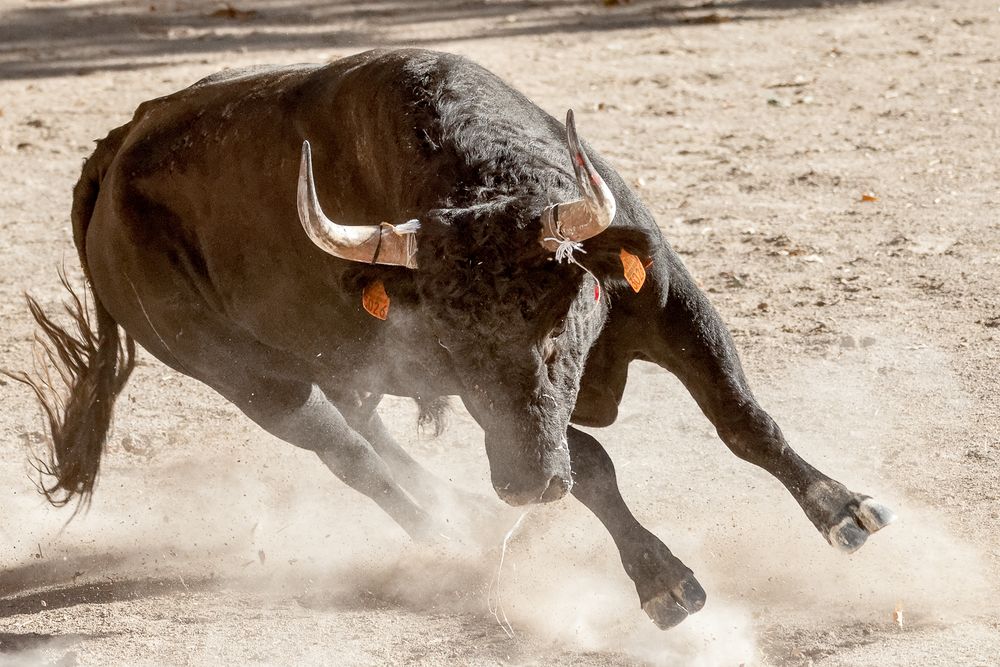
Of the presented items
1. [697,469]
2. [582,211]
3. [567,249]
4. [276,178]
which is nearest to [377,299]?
[567,249]

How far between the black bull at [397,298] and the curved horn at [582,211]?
0.09 m

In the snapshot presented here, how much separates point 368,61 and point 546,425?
5.59 feet

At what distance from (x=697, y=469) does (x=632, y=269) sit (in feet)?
5.79

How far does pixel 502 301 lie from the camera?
13.0 ft

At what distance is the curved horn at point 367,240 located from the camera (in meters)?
3.84

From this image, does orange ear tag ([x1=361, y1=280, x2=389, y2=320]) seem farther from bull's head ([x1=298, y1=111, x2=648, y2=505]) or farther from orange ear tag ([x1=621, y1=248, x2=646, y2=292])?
orange ear tag ([x1=621, y1=248, x2=646, y2=292])

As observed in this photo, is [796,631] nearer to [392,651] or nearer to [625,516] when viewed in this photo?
[625,516]

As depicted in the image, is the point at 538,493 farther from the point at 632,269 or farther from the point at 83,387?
the point at 83,387

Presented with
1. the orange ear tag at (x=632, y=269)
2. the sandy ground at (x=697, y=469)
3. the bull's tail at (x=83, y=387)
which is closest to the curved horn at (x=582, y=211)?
the orange ear tag at (x=632, y=269)

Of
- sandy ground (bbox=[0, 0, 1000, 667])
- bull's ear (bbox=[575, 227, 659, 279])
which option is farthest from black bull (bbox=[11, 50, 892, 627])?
sandy ground (bbox=[0, 0, 1000, 667])

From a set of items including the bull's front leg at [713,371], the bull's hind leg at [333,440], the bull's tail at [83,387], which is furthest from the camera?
the bull's tail at [83,387]

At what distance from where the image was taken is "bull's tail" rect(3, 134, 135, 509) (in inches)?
231

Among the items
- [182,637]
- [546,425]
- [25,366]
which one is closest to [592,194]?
[546,425]

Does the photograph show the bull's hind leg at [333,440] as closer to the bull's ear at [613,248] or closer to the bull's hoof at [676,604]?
the bull's hoof at [676,604]
